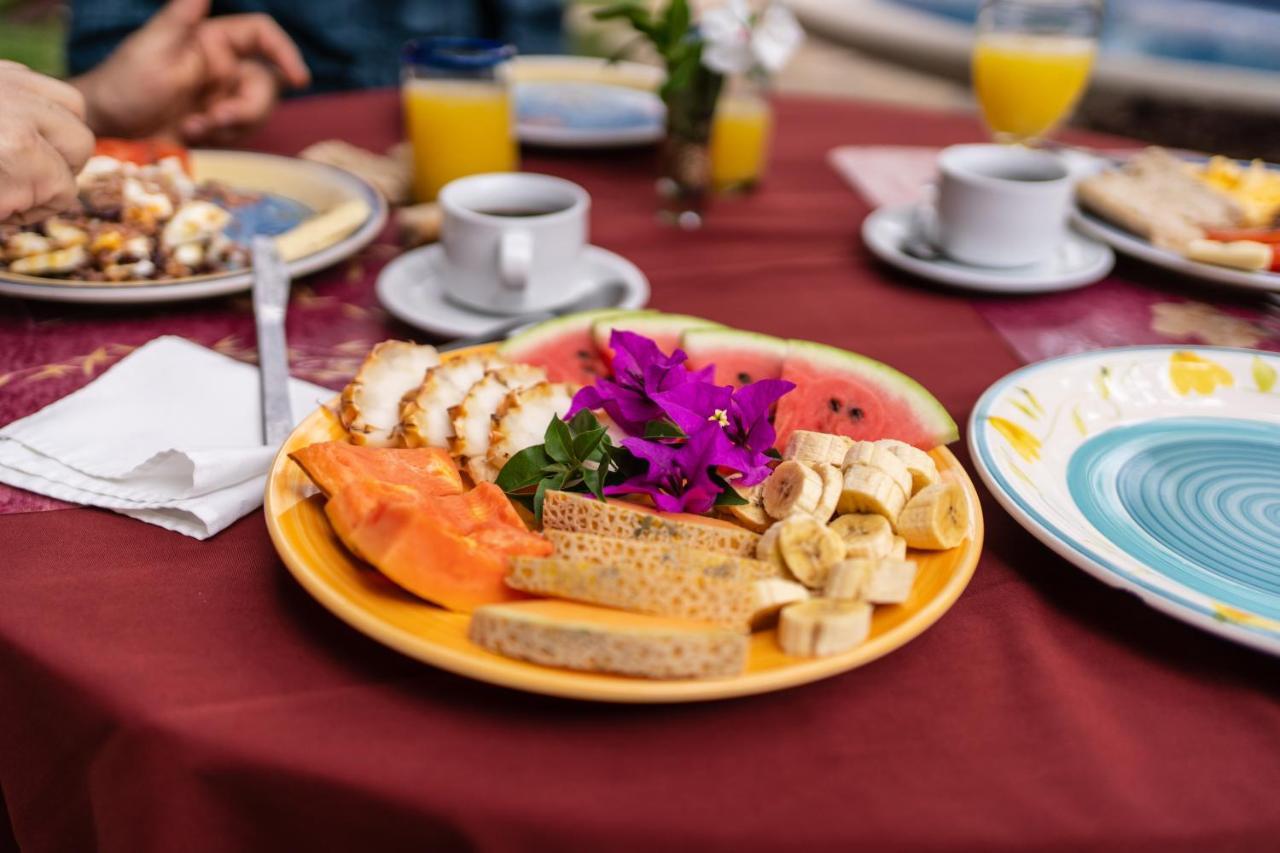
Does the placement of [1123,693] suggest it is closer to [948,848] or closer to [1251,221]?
[948,848]

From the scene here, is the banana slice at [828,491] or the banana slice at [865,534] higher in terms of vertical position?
the banana slice at [828,491]

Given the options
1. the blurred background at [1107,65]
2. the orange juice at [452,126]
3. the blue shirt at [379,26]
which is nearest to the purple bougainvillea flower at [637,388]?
the orange juice at [452,126]

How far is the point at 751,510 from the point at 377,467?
0.30 m

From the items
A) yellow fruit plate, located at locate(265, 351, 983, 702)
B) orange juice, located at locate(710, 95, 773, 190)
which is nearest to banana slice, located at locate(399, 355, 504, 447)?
yellow fruit plate, located at locate(265, 351, 983, 702)

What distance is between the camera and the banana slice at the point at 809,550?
2.28ft

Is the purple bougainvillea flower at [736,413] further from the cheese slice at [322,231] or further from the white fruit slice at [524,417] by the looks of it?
the cheese slice at [322,231]

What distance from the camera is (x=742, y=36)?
154cm

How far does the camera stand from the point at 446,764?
0.60 m

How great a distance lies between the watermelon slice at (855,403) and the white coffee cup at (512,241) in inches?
15.6

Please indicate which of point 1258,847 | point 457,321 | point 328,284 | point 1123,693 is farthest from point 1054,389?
point 328,284

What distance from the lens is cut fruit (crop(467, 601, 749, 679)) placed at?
0.60 m

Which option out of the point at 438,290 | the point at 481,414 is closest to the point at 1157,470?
the point at 481,414

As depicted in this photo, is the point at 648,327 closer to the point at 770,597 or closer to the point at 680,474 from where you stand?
the point at 680,474

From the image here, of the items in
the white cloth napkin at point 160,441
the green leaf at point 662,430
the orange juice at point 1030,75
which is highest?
the orange juice at point 1030,75
